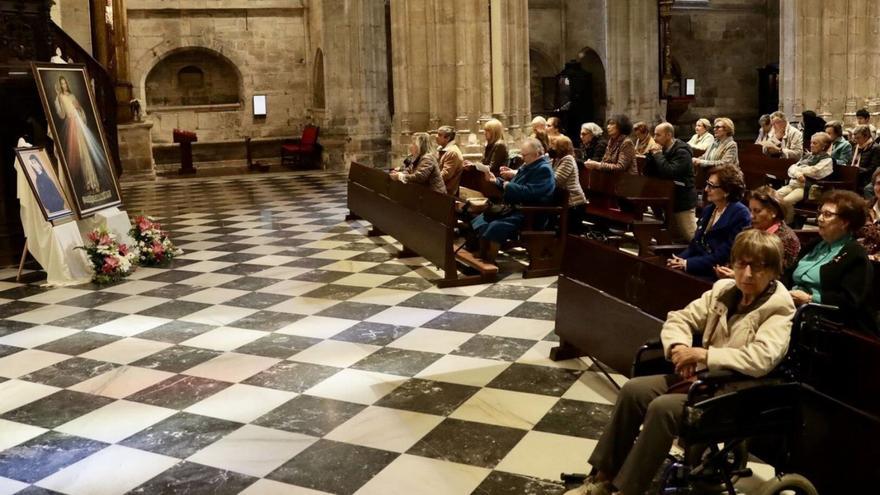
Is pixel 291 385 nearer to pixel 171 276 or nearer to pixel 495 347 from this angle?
pixel 495 347

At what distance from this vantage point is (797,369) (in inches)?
126

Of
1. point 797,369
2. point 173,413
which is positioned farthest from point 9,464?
point 797,369

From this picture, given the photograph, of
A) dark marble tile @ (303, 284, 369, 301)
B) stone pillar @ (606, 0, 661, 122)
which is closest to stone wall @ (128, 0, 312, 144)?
stone pillar @ (606, 0, 661, 122)

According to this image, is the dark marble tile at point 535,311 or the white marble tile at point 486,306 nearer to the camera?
the dark marble tile at point 535,311

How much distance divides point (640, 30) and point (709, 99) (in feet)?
19.8

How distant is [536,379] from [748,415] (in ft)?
6.61

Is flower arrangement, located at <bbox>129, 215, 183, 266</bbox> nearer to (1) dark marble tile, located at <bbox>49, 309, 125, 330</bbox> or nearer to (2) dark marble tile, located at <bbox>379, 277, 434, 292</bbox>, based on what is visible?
(1) dark marble tile, located at <bbox>49, 309, 125, 330</bbox>

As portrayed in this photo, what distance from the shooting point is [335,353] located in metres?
5.76

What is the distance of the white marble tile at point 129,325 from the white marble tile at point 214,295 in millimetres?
618

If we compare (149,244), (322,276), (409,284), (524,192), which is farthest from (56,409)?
(149,244)

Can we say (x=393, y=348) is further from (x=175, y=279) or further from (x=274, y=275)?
(x=175, y=279)

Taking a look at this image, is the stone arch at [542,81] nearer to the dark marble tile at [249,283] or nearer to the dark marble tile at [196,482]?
the dark marble tile at [249,283]

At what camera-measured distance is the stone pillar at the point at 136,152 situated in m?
18.0

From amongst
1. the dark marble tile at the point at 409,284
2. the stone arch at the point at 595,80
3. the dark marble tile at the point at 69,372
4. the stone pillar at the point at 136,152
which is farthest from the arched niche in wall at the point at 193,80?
the dark marble tile at the point at 69,372
